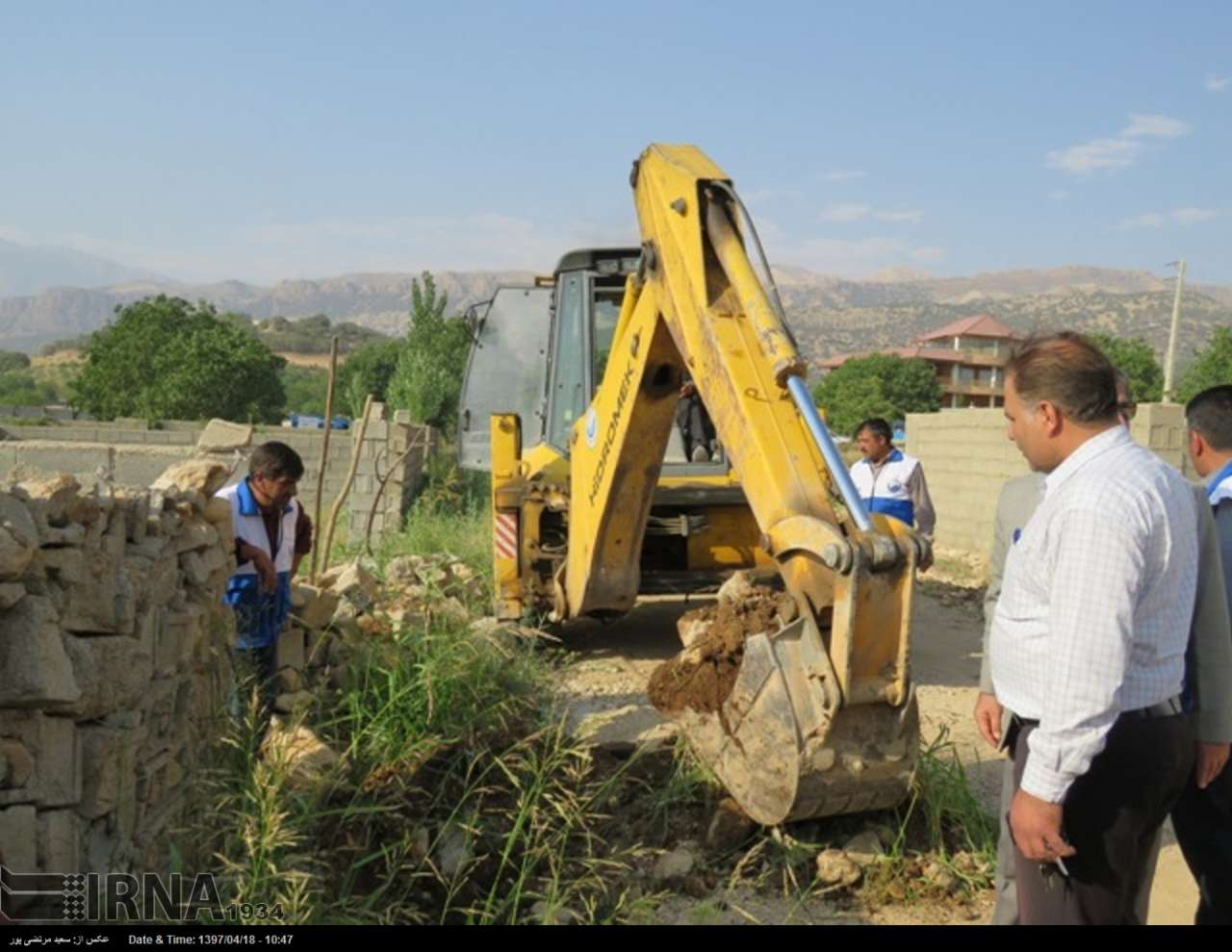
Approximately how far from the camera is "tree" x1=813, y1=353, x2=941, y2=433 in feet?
171

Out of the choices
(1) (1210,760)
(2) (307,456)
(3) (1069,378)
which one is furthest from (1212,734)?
(2) (307,456)

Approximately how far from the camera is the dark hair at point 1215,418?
346 centimetres

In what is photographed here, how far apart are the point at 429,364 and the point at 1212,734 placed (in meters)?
21.2

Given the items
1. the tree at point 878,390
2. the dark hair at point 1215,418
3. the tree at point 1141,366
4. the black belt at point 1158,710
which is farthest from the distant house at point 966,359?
the black belt at point 1158,710

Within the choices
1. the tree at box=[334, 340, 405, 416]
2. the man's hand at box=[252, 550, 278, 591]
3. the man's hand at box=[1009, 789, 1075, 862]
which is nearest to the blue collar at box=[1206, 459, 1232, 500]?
the man's hand at box=[1009, 789, 1075, 862]

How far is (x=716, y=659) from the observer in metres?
4.18

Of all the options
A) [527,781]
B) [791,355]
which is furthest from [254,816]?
[791,355]

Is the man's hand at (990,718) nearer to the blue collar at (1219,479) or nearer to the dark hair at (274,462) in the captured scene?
the blue collar at (1219,479)

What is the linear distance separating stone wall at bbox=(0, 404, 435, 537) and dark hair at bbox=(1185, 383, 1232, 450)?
6.68 m

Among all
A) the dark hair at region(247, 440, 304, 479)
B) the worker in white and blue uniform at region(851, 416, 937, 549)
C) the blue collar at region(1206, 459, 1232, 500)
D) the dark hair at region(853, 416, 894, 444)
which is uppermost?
the blue collar at region(1206, 459, 1232, 500)

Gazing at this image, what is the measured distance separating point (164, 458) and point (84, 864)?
7.92 m

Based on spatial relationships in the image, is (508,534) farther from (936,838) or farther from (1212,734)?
(1212,734)

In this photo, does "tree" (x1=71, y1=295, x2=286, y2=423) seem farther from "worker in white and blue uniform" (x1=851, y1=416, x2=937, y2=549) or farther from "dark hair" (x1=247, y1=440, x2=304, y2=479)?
"dark hair" (x1=247, y1=440, x2=304, y2=479)

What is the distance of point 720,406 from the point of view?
4.27 meters
